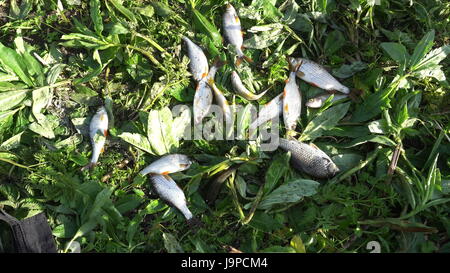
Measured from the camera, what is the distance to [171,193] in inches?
112

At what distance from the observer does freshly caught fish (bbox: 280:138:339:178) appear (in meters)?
2.82

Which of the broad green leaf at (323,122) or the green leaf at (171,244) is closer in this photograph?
the green leaf at (171,244)

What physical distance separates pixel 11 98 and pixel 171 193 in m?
1.40

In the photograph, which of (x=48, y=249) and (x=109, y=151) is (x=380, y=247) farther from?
(x=48, y=249)

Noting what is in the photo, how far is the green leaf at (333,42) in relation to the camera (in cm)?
310

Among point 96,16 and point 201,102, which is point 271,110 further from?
point 96,16

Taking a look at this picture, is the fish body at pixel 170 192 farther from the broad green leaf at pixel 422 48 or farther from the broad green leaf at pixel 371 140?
the broad green leaf at pixel 422 48

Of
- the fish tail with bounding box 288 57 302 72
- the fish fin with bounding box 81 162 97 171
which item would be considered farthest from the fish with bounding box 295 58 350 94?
the fish fin with bounding box 81 162 97 171

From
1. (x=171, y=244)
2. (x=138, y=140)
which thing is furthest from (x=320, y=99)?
(x=171, y=244)

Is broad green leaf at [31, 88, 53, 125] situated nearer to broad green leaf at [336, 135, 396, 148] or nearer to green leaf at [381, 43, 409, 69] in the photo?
broad green leaf at [336, 135, 396, 148]

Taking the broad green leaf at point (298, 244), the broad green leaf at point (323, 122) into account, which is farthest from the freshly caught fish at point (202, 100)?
the broad green leaf at point (298, 244)

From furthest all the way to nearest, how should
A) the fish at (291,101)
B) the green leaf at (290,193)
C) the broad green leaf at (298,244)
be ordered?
the fish at (291,101)
the green leaf at (290,193)
the broad green leaf at (298,244)

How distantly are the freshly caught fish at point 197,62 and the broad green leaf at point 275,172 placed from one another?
2.82ft
